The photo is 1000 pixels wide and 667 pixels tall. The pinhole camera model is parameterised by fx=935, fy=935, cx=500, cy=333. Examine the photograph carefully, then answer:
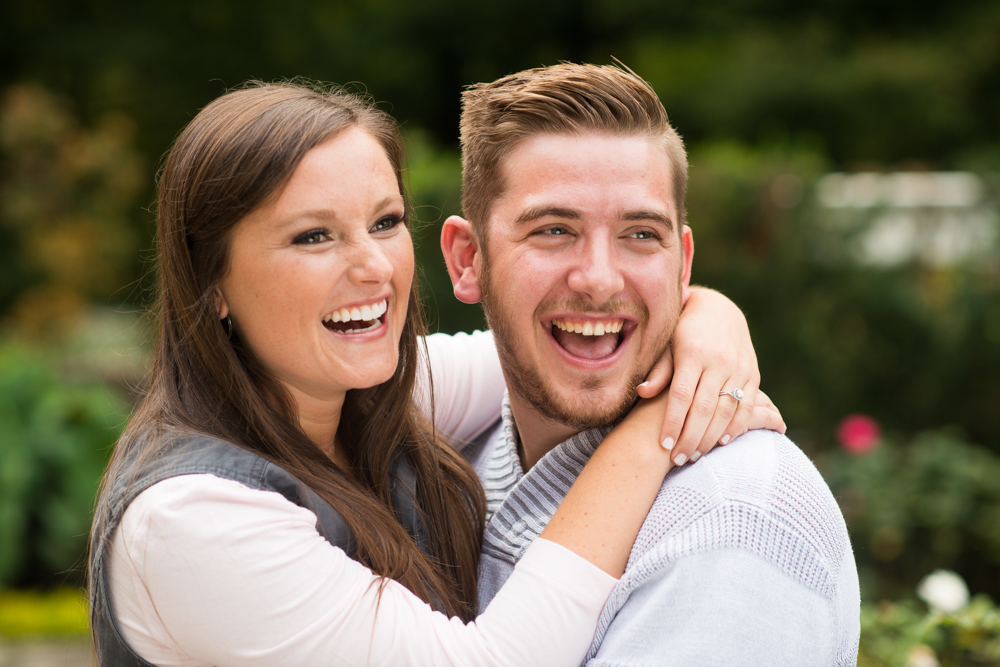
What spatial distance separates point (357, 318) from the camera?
1997mm

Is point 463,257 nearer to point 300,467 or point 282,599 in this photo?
point 300,467

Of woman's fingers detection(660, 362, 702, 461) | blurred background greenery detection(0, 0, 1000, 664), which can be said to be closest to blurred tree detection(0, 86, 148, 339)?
blurred background greenery detection(0, 0, 1000, 664)

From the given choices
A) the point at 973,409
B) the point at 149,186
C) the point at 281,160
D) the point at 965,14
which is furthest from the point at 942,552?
the point at 149,186

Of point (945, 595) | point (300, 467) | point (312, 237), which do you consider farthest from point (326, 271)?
point (945, 595)

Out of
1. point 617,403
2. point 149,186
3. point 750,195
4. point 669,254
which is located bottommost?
point 149,186

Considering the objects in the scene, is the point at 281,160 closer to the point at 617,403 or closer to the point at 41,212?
the point at 617,403

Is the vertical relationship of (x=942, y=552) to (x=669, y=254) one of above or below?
below

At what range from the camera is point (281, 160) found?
185 centimetres

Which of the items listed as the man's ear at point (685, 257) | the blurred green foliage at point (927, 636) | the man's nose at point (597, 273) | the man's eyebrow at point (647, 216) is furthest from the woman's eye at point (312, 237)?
the blurred green foliage at point (927, 636)

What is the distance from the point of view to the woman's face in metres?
1.87

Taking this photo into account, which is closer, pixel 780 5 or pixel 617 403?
pixel 617 403

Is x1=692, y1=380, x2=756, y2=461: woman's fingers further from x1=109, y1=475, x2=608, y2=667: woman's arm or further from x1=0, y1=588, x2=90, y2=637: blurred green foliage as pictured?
x1=0, y1=588, x2=90, y2=637: blurred green foliage

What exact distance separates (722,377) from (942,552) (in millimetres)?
3409

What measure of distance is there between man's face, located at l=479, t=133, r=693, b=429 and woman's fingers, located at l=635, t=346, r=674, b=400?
0.07 feet
